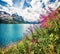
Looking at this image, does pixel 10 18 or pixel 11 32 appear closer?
pixel 11 32

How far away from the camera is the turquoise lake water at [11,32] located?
782 centimetres

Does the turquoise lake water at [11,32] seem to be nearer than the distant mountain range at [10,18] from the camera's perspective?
Yes

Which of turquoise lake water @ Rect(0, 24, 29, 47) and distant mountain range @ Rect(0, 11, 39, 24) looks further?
distant mountain range @ Rect(0, 11, 39, 24)

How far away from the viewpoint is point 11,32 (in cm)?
795

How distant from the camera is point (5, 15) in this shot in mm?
8117

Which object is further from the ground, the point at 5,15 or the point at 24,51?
the point at 5,15

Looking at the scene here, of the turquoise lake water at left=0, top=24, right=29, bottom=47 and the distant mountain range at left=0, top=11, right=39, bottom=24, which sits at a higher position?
the distant mountain range at left=0, top=11, right=39, bottom=24

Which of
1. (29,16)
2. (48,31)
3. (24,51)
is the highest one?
(29,16)

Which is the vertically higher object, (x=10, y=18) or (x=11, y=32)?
(x=10, y=18)

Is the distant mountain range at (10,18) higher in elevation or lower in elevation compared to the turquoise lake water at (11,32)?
higher

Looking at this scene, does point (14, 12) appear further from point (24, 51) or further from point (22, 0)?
point (24, 51)

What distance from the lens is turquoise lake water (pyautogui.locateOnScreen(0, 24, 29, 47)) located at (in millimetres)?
7824

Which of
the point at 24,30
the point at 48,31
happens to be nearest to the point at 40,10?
the point at 24,30

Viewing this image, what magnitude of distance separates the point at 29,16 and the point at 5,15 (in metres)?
0.70
